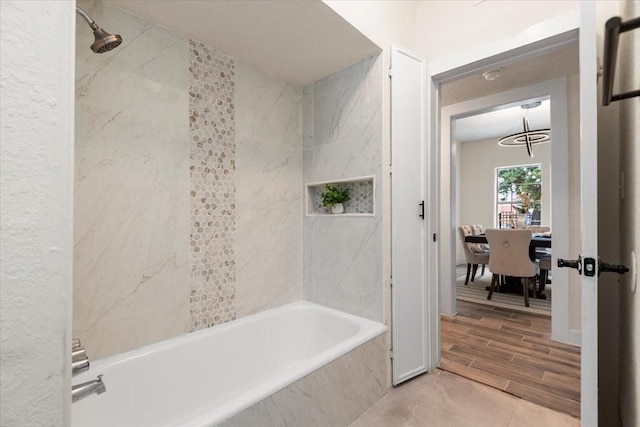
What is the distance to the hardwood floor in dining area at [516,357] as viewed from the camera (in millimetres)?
1906

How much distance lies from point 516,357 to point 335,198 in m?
1.86

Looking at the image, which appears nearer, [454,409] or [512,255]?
[454,409]

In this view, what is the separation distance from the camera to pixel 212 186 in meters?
1.97

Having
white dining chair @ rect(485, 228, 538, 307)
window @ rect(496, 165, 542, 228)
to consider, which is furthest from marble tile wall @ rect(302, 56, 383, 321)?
window @ rect(496, 165, 542, 228)

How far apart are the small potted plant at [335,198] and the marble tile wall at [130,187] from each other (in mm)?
993

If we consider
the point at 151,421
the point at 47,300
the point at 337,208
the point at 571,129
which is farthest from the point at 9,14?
the point at 571,129

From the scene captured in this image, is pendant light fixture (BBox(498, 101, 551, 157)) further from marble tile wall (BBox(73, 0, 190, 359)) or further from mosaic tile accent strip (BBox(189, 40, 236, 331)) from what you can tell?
marble tile wall (BBox(73, 0, 190, 359))

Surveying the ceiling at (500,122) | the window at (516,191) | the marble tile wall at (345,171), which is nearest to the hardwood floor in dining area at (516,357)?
the marble tile wall at (345,171)

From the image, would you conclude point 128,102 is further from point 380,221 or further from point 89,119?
point 380,221

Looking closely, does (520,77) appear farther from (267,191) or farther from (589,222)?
(267,191)

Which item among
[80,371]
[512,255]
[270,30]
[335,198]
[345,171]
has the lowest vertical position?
[512,255]

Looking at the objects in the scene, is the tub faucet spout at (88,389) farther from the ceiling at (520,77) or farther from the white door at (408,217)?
the ceiling at (520,77)

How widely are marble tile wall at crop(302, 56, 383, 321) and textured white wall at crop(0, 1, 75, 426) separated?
1.69 metres

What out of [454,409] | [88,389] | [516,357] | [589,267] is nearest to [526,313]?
[516,357]
